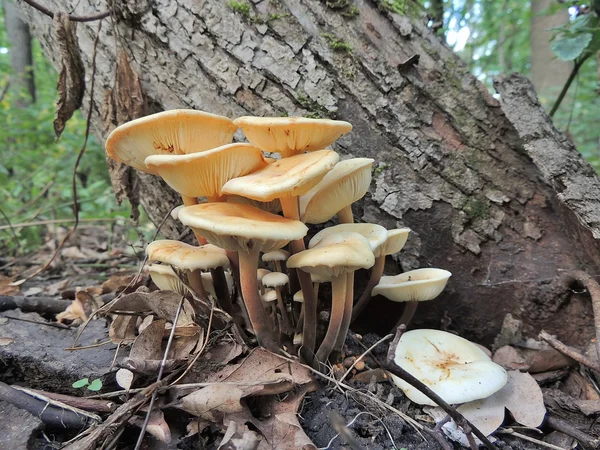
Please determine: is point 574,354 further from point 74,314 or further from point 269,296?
point 74,314

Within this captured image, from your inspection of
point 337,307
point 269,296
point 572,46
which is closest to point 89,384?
point 269,296

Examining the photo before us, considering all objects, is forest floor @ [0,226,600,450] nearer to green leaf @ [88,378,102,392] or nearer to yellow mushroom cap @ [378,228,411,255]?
green leaf @ [88,378,102,392]

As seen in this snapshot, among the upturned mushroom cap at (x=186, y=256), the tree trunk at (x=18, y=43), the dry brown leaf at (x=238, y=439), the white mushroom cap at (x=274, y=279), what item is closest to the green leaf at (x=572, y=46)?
the white mushroom cap at (x=274, y=279)

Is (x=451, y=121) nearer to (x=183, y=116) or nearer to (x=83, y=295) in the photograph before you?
(x=183, y=116)

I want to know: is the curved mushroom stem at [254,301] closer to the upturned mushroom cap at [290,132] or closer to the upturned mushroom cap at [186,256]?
the upturned mushroom cap at [186,256]

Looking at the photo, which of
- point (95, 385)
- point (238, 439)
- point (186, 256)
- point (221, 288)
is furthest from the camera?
point (221, 288)

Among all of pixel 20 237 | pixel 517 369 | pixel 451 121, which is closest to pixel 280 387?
pixel 517 369
